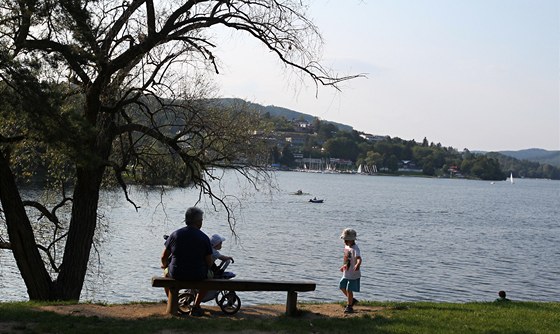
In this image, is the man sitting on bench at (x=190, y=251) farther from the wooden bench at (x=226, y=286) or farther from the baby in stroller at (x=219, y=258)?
the baby in stroller at (x=219, y=258)

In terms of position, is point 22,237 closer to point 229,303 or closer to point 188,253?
point 188,253

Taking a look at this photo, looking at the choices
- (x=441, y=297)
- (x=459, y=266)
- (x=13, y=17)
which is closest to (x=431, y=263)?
(x=459, y=266)

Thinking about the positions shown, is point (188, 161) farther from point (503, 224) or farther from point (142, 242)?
point (503, 224)

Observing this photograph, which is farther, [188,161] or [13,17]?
[188,161]

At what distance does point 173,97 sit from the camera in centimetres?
1485

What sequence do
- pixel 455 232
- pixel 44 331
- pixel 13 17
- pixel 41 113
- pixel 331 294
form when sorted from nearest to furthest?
pixel 44 331 → pixel 41 113 → pixel 13 17 → pixel 331 294 → pixel 455 232

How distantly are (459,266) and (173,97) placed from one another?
21604 mm

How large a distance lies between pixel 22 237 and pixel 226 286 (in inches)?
180

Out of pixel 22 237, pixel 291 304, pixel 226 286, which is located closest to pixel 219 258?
pixel 226 286

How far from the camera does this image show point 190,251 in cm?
1037

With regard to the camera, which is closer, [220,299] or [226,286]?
[226,286]

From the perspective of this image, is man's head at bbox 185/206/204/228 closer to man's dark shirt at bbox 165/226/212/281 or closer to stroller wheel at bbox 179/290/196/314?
man's dark shirt at bbox 165/226/212/281

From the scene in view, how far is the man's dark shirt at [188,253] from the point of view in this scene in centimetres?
1034

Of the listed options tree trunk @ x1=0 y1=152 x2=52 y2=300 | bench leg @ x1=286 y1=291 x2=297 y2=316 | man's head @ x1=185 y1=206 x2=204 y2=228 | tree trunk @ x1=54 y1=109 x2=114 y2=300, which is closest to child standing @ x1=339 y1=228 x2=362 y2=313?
bench leg @ x1=286 y1=291 x2=297 y2=316
